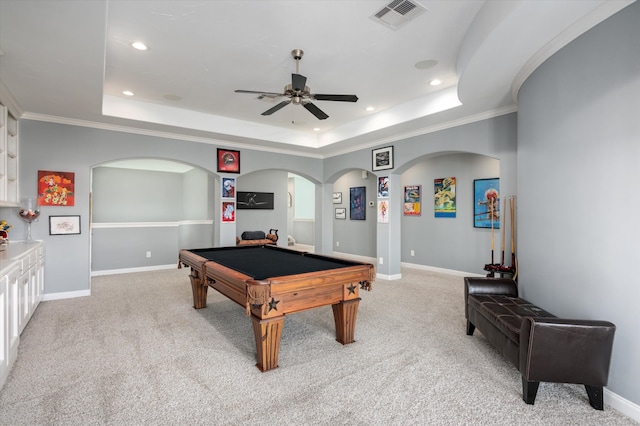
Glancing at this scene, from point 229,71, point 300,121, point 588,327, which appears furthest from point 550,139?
point 300,121

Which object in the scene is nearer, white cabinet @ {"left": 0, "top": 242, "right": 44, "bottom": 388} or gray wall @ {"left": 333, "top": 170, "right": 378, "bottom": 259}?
white cabinet @ {"left": 0, "top": 242, "right": 44, "bottom": 388}

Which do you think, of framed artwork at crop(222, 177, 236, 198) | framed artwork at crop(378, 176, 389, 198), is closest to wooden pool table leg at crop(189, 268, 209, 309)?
framed artwork at crop(222, 177, 236, 198)

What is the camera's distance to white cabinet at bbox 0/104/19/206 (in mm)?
4004

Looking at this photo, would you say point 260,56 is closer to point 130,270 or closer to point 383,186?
point 383,186

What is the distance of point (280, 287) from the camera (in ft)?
8.48

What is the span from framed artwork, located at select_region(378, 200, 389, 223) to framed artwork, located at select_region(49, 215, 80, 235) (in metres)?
5.09

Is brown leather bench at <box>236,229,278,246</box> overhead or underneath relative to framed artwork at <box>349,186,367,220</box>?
underneath

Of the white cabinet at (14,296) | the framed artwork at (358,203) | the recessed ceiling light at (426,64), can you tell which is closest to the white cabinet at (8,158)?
the white cabinet at (14,296)

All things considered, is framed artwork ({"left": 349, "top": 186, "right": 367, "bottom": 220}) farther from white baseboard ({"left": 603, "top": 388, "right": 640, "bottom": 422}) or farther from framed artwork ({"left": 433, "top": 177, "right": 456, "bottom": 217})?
white baseboard ({"left": 603, "top": 388, "right": 640, "bottom": 422})

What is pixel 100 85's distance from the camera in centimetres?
369

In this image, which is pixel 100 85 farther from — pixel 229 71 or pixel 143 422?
pixel 143 422

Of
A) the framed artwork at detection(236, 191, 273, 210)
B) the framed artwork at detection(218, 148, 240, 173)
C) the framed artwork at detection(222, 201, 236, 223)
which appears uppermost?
the framed artwork at detection(218, 148, 240, 173)

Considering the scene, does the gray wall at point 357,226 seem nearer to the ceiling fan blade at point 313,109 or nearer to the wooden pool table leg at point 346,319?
the ceiling fan blade at point 313,109

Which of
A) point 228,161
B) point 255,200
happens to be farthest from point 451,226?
point 255,200
